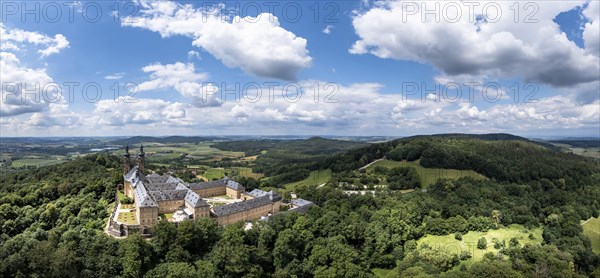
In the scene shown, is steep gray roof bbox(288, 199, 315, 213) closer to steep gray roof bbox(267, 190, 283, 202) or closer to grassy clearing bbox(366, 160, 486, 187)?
steep gray roof bbox(267, 190, 283, 202)

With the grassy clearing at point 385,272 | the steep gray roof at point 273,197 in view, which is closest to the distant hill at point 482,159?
the steep gray roof at point 273,197

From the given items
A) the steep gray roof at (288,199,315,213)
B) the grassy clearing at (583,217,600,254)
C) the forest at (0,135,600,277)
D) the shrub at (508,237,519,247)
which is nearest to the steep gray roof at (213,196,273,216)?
the forest at (0,135,600,277)

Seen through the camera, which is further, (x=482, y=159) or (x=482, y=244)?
(x=482, y=159)

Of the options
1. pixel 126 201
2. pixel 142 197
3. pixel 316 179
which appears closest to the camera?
pixel 142 197

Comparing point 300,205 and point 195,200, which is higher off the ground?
Result: point 195,200

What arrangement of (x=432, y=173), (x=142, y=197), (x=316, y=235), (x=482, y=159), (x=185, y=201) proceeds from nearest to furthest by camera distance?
(x=142, y=197) → (x=316, y=235) → (x=185, y=201) → (x=432, y=173) → (x=482, y=159)

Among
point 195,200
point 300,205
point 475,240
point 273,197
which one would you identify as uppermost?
point 195,200

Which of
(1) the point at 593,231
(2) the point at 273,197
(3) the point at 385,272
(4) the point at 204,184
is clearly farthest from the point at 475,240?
(4) the point at 204,184

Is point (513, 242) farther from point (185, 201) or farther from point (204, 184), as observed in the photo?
point (204, 184)
